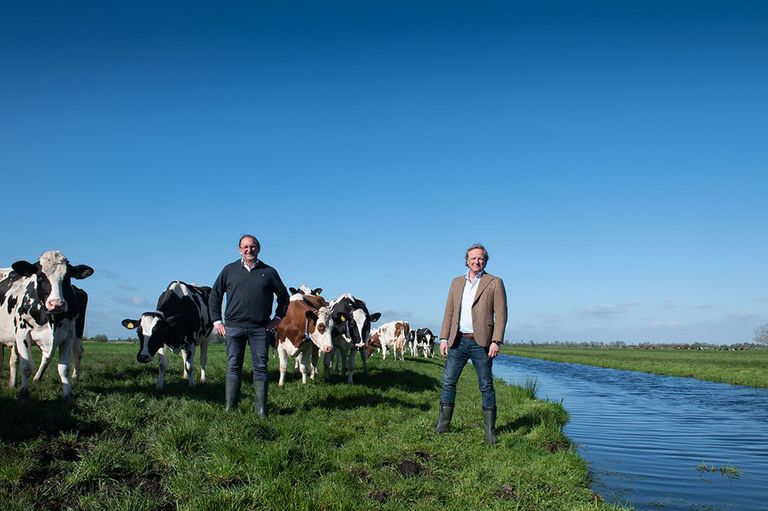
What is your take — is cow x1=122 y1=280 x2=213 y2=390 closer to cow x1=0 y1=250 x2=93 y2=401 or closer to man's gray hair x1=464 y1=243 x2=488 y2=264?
cow x1=0 y1=250 x2=93 y2=401

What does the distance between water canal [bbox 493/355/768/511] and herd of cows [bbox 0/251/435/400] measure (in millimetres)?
6086

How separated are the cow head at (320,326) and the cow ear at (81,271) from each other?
475 centimetres

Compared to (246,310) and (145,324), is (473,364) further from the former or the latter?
(145,324)

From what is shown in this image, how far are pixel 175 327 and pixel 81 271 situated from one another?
2941 mm

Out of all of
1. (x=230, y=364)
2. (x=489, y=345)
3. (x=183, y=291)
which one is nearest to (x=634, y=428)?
(x=489, y=345)

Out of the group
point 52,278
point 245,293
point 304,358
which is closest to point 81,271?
point 52,278

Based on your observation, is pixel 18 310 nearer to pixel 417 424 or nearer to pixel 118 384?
pixel 118 384

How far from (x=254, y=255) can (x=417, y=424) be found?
12.6ft

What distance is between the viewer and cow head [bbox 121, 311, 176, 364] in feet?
39.9

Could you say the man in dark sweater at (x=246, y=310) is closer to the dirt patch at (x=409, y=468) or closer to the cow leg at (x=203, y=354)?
the dirt patch at (x=409, y=468)

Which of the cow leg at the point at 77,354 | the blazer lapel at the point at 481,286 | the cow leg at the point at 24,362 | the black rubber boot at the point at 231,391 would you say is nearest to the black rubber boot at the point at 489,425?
the blazer lapel at the point at 481,286

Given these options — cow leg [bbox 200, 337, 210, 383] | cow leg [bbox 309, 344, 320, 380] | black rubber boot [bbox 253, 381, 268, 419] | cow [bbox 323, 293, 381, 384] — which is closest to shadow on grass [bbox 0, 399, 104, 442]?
black rubber boot [bbox 253, 381, 268, 419]

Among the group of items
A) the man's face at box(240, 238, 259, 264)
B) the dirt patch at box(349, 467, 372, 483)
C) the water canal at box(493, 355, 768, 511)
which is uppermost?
the man's face at box(240, 238, 259, 264)

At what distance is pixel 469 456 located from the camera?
8.09 metres
